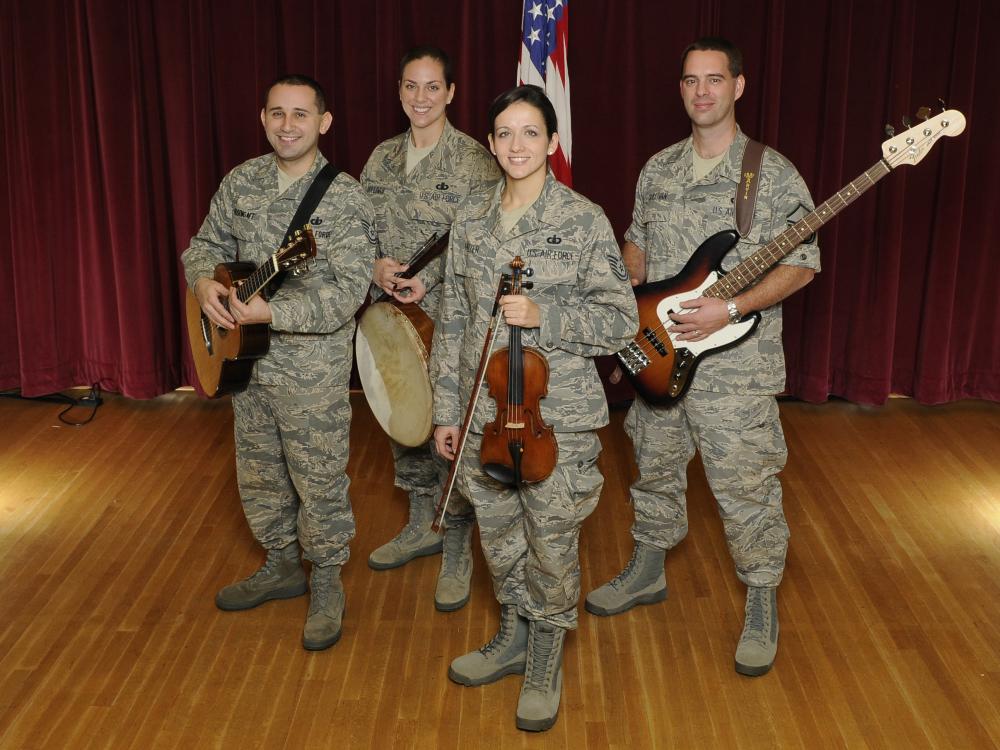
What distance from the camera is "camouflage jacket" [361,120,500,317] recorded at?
3.95 m

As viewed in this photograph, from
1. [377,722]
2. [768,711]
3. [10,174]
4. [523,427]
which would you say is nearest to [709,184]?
[523,427]

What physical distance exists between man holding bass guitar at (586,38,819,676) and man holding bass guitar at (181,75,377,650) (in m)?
0.93

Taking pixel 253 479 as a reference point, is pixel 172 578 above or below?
below

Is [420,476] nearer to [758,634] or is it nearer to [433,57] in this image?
[758,634]

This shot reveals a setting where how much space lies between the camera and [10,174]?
5.46 meters

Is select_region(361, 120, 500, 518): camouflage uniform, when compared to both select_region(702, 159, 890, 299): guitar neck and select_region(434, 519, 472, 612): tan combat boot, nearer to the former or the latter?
select_region(434, 519, 472, 612): tan combat boot

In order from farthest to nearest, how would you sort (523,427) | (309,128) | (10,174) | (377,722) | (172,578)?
(10,174), (172,578), (309,128), (377,722), (523,427)

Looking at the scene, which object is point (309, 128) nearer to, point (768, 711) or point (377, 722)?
point (377, 722)

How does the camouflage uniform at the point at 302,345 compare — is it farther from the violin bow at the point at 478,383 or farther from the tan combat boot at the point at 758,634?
the tan combat boot at the point at 758,634

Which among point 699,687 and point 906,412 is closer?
point 699,687

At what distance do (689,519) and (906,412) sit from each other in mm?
1718

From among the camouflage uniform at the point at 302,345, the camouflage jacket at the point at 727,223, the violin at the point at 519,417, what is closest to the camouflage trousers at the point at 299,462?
the camouflage uniform at the point at 302,345

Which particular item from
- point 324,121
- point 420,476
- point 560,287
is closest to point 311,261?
point 324,121

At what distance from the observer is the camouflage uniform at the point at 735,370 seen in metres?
3.37
